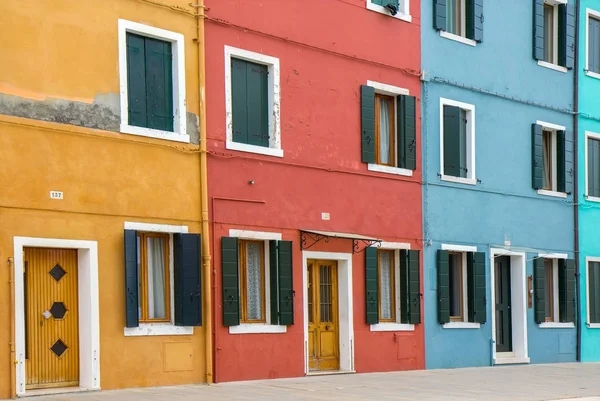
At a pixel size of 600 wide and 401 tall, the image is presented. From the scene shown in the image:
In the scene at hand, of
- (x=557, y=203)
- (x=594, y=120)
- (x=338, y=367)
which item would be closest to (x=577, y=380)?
(x=338, y=367)

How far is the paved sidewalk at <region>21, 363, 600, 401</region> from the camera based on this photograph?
55.1 feet

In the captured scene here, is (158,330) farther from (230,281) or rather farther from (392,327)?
(392,327)

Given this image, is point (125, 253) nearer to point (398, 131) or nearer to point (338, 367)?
point (338, 367)

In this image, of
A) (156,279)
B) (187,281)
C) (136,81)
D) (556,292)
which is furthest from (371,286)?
(556,292)

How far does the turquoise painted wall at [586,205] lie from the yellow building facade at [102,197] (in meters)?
12.6

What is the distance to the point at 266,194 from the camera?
20234 mm

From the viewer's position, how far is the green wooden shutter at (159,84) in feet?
60.6

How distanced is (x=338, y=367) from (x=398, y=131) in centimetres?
500

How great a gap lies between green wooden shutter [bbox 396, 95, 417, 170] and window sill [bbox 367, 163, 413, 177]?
111 millimetres

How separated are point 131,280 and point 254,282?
3.16 meters

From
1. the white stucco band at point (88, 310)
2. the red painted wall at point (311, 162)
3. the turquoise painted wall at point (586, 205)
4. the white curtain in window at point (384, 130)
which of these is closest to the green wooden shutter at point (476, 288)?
the red painted wall at point (311, 162)

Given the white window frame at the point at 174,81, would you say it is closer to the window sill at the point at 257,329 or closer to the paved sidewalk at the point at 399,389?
the window sill at the point at 257,329

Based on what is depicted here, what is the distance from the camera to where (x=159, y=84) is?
1866cm

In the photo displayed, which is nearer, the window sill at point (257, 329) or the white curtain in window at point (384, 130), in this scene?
the window sill at point (257, 329)
